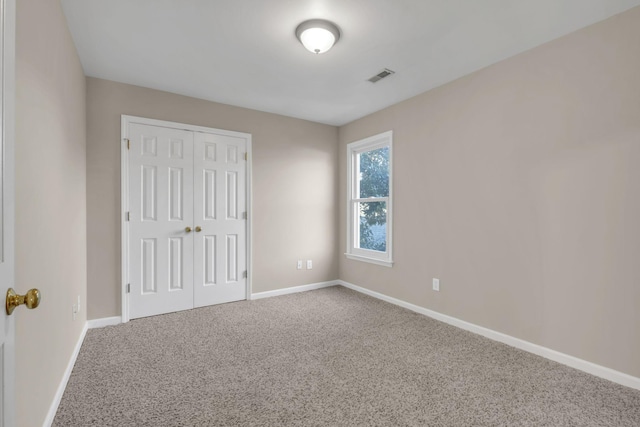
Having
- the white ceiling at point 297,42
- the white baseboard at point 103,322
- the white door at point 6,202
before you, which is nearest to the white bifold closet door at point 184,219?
the white baseboard at point 103,322

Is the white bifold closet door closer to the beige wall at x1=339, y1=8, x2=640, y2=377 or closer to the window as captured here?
the window

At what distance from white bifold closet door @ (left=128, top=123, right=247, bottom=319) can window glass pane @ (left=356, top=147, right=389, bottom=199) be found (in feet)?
5.35

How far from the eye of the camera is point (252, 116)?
13.1ft

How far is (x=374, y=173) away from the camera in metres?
4.21

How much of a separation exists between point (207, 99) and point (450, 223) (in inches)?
119

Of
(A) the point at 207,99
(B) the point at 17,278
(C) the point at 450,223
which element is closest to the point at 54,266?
(B) the point at 17,278

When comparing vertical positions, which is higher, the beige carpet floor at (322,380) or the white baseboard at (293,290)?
the white baseboard at (293,290)

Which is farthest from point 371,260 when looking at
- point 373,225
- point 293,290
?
point 293,290

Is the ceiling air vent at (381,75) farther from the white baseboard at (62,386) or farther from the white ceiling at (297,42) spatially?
the white baseboard at (62,386)

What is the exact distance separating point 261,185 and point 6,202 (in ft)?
10.4

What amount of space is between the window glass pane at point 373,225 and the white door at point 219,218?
1611 mm

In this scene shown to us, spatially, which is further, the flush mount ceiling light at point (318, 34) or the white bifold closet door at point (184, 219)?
the white bifold closet door at point (184, 219)

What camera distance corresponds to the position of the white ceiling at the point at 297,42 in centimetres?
205

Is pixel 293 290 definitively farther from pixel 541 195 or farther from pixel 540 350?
pixel 541 195
